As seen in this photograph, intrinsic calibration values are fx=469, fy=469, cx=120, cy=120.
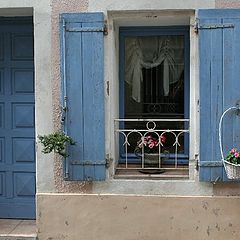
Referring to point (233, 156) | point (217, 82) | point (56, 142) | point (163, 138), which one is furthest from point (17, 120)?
point (233, 156)

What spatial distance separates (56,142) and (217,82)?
1.82 m

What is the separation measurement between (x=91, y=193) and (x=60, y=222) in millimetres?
473

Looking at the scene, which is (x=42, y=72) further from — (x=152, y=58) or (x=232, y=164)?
(x=232, y=164)

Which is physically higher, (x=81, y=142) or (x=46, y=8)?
(x=46, y=8)

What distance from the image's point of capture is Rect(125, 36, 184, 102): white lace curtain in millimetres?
5742

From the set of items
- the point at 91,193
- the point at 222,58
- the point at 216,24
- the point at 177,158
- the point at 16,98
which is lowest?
the point at 91,193

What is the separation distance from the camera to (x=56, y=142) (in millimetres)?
4934

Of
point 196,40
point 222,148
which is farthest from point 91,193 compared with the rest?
point 196,40

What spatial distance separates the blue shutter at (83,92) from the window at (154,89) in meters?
0.53

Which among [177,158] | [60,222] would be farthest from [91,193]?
[177,158]

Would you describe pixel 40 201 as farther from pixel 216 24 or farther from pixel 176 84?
pixel 216 24

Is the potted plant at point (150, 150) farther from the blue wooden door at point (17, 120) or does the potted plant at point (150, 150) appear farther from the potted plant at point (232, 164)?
the blue wooden door at point (17, 120)

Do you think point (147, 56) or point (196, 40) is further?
point (147, 56)

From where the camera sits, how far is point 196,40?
5047 mm
